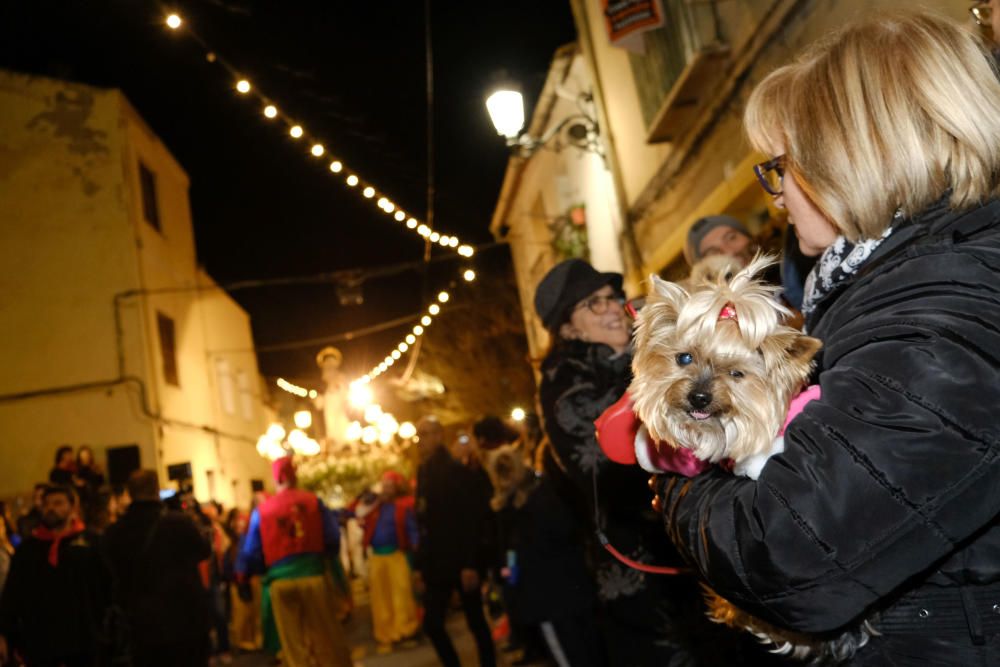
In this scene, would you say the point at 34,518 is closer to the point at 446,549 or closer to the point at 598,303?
the point at 446,549

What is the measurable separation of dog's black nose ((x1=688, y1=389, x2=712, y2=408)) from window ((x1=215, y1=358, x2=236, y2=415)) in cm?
2646

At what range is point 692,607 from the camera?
3.60m

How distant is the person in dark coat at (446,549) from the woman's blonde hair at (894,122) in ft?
23.2

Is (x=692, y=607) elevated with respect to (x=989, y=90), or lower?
lower

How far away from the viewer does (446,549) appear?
28.0ft

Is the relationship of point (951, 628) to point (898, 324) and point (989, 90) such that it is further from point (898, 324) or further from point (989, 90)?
point (989, 90)

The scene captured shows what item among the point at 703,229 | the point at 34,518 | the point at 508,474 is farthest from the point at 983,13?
the point at 34,518

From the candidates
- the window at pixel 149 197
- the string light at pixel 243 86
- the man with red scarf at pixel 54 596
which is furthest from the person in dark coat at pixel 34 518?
the window at pixel 149 197

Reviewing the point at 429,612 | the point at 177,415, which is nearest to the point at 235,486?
the point at 177,415

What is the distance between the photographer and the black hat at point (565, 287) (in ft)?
13.3

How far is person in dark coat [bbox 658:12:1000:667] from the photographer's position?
1.38m

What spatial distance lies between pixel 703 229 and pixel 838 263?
371 centimetres

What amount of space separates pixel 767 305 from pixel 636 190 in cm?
1324

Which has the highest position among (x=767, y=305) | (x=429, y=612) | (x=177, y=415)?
(x=177, y=415)
